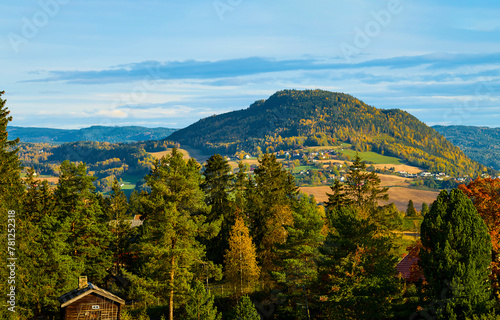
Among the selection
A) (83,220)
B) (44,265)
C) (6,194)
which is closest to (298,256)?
(83,220)

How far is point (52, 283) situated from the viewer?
140 feet

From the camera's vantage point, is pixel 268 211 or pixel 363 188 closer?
pixel 268 211

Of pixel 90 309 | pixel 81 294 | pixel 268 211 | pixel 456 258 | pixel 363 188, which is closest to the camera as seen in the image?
pixel 456 258

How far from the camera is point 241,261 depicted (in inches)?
1773

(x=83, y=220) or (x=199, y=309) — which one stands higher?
(x=83, y=220)

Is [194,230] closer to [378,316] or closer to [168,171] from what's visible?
[168,171]

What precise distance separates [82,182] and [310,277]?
2937 centimetres

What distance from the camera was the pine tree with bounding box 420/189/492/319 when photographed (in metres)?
Answer: 26.8

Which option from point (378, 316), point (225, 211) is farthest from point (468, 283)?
point (225, 211)

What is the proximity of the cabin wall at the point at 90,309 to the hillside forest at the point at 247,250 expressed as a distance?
8.64 ft

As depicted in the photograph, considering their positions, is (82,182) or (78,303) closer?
(78,303)

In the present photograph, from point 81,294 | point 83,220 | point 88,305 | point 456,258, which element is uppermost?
point 456,258

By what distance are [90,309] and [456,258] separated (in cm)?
2751

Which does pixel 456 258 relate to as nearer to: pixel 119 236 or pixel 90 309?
pixel 90 309
